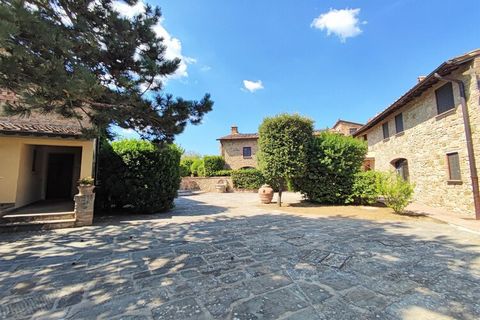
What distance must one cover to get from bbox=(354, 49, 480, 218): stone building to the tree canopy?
28.3ft

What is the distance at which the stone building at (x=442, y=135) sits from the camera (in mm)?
6863

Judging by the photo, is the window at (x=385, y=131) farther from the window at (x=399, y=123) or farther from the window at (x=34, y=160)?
→ the window at (x=34, y=160)

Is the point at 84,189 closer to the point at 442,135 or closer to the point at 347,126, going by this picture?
the point at 442,135

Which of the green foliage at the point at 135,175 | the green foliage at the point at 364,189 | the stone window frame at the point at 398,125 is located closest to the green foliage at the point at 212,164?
the green foliage at the point at 135,175

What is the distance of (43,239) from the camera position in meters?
4.57

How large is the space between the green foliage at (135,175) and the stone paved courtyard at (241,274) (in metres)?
2.32

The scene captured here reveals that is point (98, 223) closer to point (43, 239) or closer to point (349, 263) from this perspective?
point (43, 239)

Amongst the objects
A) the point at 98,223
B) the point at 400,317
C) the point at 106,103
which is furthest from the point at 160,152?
the point at 400,317

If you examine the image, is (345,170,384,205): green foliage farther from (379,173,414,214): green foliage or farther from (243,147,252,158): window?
(243,147,252,158): window

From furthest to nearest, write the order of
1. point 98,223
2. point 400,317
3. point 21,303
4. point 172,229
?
point 98,223 < point 172,229 < point 21,303 < point 400,317

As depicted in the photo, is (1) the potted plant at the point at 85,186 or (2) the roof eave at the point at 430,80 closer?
(1) the potted plant at the point at 85,186

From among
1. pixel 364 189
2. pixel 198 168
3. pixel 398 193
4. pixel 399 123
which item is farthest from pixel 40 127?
pixel 198 168

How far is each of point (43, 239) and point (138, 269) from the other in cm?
324

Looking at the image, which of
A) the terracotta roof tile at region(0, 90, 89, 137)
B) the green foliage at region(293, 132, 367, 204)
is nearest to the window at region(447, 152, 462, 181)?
the green foliage at region(293, 132, 367, 204)
